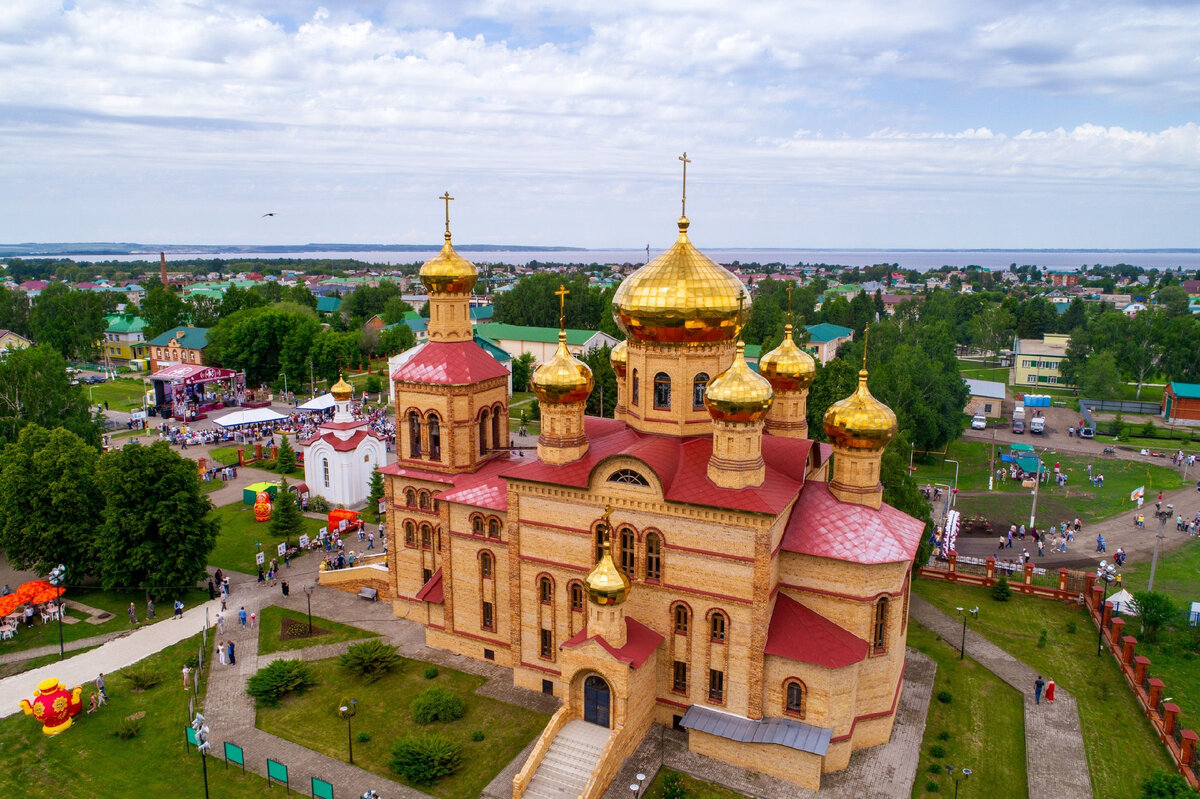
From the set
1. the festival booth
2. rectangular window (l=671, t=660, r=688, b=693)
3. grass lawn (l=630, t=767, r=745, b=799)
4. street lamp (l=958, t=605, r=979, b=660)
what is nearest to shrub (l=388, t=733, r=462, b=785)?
grass lawn (l=630, t=767, r=745, b=799)

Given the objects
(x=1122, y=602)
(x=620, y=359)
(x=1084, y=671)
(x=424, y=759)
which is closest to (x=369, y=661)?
(x=424, y=759)

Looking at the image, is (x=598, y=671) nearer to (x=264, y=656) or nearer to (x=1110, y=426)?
(x=264, y=656)

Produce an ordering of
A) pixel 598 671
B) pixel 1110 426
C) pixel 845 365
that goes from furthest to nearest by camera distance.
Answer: pixel 1110 426, pixel 845 365, pixel 598 671

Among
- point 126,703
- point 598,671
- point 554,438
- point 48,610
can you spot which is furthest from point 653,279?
point 48,610

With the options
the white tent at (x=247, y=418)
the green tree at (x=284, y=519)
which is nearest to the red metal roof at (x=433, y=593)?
the green tree at (x=284, y=519)

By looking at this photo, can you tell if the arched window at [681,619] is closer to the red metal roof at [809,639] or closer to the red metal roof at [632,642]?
the red metal roof at [632,642]

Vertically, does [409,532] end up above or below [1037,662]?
above
